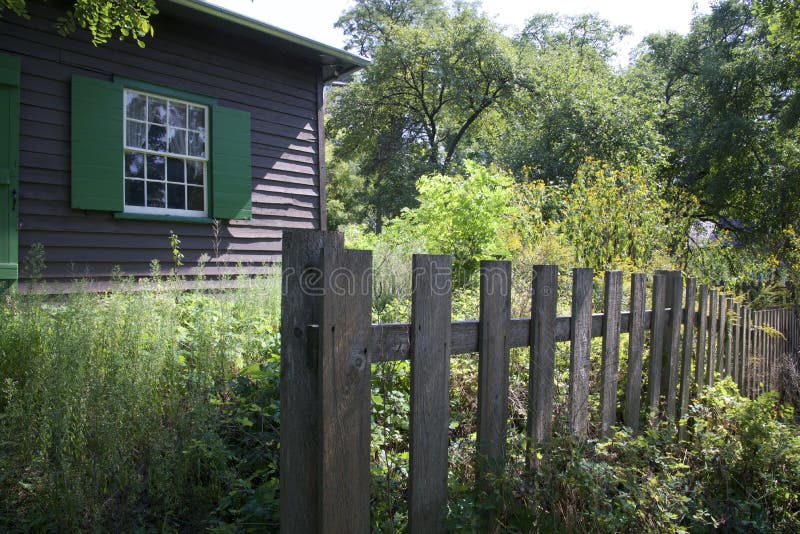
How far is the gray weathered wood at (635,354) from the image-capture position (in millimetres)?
2689

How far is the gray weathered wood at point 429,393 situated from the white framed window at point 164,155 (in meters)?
5.31

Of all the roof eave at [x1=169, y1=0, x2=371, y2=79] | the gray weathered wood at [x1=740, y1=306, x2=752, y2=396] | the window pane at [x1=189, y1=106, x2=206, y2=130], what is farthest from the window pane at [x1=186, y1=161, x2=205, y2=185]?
the gray weathered wood at [x1=740, y1=306, x2=752, y2=396]

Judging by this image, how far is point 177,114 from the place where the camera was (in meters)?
6.34

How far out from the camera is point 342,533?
4.71 ft

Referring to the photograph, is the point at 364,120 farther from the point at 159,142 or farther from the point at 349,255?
the point at 349,255

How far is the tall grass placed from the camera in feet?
6.15

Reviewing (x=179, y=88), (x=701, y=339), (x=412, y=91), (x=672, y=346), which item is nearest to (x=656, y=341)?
(x=672, y=346)

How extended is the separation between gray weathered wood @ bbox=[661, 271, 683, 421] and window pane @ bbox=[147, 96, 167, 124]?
5811 millimetres

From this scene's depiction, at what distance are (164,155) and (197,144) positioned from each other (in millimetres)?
525

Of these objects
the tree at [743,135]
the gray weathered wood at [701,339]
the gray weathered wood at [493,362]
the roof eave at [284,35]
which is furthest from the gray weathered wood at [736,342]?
the tree at [743,135]

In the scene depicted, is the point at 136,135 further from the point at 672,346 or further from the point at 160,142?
the point at 672,346

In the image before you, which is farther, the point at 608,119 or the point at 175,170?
the point at 608,119

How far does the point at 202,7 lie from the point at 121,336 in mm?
4526

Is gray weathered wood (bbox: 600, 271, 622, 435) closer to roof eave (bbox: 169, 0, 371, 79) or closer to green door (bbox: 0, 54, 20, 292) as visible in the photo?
green door (bbox: 0, 54, 20, 292)
